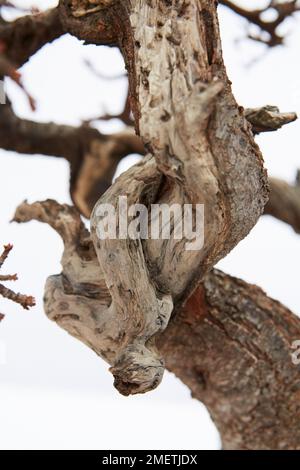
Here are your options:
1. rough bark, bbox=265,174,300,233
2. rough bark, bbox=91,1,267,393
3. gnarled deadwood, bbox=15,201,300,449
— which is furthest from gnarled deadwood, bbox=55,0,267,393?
rough bark, bbox=265,174,300,233

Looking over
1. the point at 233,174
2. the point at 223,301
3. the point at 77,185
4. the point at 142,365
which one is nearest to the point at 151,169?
the point at 233,174

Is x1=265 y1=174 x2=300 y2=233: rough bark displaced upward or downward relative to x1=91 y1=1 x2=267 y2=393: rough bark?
downward

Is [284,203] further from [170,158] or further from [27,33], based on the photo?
[170,158]

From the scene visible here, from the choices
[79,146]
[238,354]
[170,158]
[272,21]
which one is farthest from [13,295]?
[272,21]

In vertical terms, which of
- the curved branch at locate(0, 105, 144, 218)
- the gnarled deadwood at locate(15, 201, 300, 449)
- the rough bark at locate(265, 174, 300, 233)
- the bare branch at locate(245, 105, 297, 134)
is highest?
the bare branch at locate(245, 105, 297, 134)

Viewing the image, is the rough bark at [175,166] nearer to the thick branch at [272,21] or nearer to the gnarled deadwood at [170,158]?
the gnarled deadwood at [170,158]

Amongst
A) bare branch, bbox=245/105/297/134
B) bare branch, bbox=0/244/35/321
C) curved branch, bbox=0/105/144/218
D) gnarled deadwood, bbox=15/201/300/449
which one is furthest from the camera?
curved branch, bbox=0/105/144/218

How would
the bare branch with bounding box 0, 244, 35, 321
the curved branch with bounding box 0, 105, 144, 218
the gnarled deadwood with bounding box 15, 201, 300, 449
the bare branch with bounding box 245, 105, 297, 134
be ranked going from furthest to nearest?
the curved branch with bounding box 0, 105, 144, 218 → the gnarled deadwood with bounding box 15, 201, 300, 449 → the bare branch with bounding box 245, 105, 297, 134 → the bare branch with bounding box 0, 244, 35, 321

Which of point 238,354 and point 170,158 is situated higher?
point 170,158

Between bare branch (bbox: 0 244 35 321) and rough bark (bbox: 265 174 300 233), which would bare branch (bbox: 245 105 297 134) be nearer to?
bare branch (bbox: 0 244 35 321)

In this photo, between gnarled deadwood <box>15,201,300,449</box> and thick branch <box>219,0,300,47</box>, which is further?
thick branch <box>219,0,300,47</box>

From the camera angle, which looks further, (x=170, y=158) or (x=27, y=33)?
(x=27, y=33)
